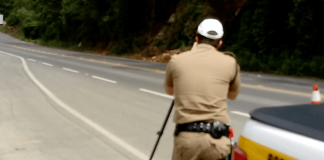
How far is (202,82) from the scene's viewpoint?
3.16 m

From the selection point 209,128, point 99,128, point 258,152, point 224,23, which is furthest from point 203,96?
point 224,23

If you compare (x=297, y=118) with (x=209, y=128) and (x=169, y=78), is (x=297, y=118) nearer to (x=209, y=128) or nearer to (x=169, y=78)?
(x=209, y=128)

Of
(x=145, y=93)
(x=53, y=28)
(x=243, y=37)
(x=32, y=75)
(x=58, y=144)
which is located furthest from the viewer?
(x=53, y=28)

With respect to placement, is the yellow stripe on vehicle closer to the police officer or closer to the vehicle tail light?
the vehicle tail light

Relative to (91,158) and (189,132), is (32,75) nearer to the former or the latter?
(91,158)

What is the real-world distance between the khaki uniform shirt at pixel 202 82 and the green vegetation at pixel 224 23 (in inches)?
696

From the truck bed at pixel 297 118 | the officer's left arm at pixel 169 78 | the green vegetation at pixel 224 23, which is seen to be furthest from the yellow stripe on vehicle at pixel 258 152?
the green vegetation at pixel 224 23

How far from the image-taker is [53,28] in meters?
62.0

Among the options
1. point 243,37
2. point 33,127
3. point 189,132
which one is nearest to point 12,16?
point 243,37

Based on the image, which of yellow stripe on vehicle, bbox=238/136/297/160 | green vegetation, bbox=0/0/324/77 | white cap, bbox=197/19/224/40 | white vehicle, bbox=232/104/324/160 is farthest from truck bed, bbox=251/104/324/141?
green vegetation, bbox=0/0/324/77

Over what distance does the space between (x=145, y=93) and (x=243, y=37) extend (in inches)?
587

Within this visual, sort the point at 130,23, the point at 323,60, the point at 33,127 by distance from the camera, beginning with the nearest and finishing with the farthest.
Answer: the point at 33,127, the point at 323,60, the point at 130,23

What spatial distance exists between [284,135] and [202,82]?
0.94 metres

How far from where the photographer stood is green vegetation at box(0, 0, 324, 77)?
69.7 feet
